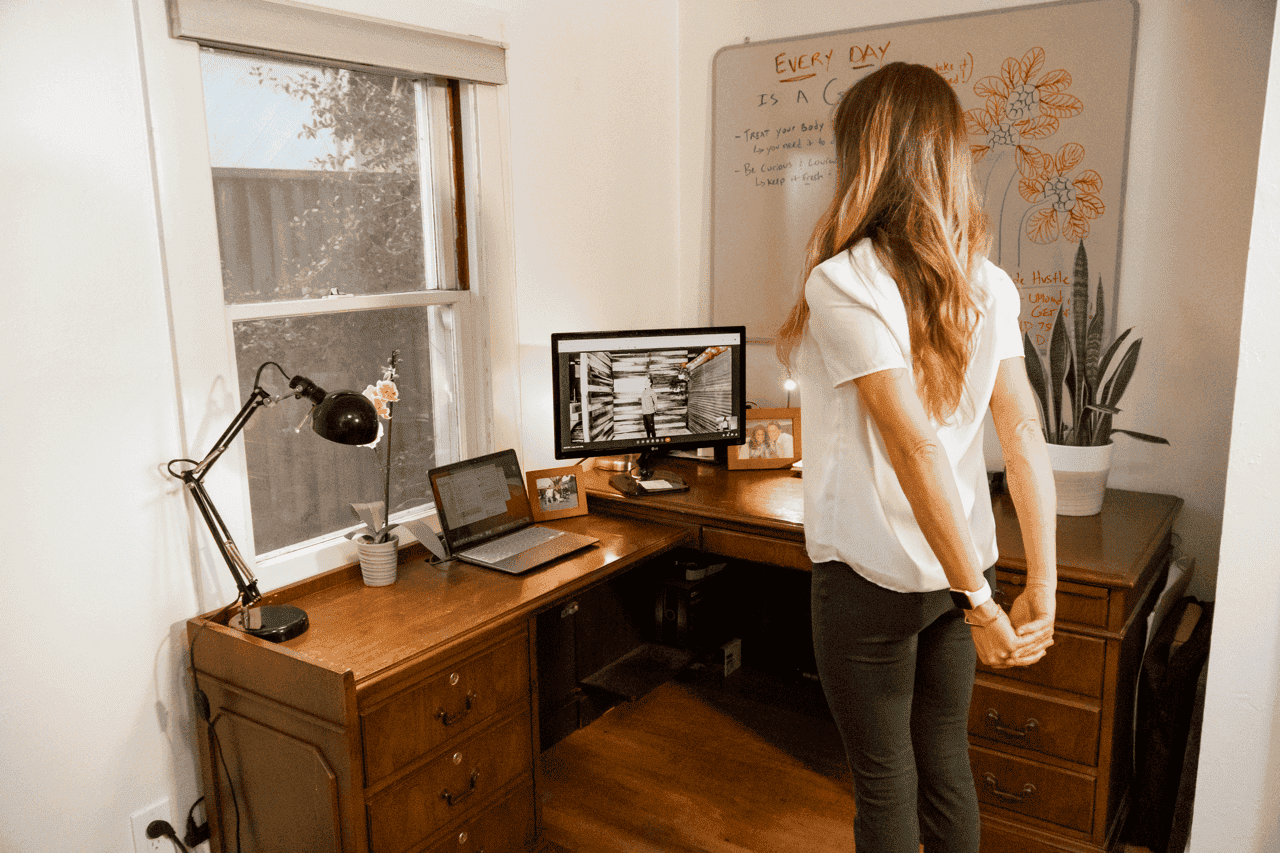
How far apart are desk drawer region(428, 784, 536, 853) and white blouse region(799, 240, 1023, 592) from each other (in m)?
0.94

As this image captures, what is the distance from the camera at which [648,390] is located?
99.8 inches

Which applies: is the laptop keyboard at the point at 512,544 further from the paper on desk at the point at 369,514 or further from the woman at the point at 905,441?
the woman at the point at 905,441

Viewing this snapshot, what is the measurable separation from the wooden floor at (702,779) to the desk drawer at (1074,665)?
1.98 ft

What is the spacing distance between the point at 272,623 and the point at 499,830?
0.63 meters

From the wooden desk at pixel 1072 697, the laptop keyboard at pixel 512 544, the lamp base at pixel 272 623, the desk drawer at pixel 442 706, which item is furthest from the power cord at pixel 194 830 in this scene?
the wooden desk at pixel 1072 697

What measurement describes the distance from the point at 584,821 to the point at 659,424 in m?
1.02

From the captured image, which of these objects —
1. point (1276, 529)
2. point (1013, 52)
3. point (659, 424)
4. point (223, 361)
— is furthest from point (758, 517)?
point (1013, 52)

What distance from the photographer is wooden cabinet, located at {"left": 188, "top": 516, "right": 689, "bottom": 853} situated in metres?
1.59

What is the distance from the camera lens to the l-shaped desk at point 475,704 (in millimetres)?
1608

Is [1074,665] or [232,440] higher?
[232,440]

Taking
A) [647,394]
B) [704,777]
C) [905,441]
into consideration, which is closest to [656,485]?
[647,394]

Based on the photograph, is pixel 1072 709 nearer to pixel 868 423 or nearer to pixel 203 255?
pixel 868 423

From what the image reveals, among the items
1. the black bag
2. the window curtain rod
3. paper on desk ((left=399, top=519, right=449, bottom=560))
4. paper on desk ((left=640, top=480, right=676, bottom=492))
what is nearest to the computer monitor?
paper on desk ((left=640, top=480, right=676, bottom=492))

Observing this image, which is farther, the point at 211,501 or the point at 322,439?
the point at 322,439
